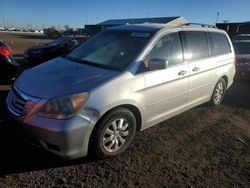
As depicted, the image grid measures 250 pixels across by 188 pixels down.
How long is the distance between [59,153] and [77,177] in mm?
373

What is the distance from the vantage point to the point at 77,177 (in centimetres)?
335

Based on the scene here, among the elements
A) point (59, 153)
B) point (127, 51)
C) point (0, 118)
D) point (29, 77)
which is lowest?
point (59, 153)

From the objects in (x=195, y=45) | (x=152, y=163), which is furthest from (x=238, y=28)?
(x=152, y=163)

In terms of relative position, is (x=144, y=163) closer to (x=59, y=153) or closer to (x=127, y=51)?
(x=59, y=153)

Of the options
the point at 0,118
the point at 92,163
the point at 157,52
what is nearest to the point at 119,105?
the point at 92,163

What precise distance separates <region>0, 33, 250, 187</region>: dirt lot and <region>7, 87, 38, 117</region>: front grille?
25cm

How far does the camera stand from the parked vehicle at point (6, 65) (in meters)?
6.77

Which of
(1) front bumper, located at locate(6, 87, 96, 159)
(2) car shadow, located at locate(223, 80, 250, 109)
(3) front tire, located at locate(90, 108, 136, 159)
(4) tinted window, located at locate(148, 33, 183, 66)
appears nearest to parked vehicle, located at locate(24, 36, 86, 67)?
(2) car shadow, located at locate(223, 80, 250, 109)

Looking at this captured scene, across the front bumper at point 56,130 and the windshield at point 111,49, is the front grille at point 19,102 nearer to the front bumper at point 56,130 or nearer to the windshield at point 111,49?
the front bumper at point 56,130

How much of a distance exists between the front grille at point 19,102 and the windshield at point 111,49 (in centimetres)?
117

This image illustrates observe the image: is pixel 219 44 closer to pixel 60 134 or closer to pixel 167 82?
pixel 167 82

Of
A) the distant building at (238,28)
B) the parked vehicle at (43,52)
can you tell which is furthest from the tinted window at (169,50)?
the distant building at (238,28)

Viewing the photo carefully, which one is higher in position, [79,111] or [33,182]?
[79,111]

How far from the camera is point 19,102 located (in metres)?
3.42
